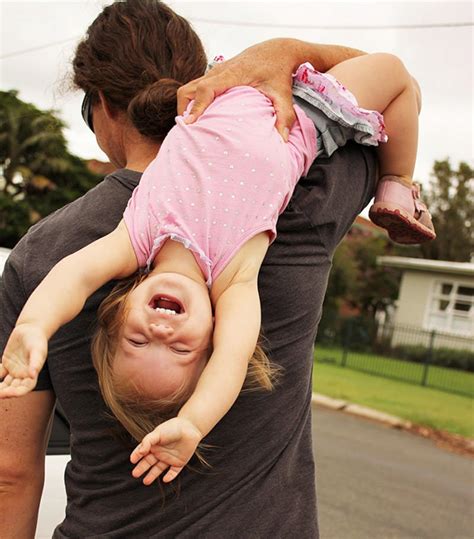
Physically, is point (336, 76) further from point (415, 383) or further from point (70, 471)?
point (415, 383)

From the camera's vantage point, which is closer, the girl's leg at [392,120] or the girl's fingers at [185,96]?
the girl's fingers at [185,96]

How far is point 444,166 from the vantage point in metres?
46.8

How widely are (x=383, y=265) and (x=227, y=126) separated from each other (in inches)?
1250

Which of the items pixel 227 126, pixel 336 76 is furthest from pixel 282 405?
pixel 336 76

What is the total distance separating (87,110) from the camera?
234 cm

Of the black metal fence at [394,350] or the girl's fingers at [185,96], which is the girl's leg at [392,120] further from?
the black metal fence at [394,350]

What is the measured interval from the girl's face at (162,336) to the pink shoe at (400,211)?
71 centimetres

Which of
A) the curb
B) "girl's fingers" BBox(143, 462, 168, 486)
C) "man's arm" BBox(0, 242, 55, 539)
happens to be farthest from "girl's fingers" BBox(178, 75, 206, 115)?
the curb

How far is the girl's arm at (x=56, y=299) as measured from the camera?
1.51 meters

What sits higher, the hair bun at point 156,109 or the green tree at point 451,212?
the green tree at point 451,212

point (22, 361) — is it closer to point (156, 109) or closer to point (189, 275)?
point (189, 275)

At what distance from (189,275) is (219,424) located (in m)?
0.34

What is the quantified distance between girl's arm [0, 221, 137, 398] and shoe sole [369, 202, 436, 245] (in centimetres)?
75

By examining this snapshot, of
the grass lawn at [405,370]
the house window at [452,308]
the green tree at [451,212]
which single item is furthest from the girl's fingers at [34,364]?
the green tree at [451,212]
